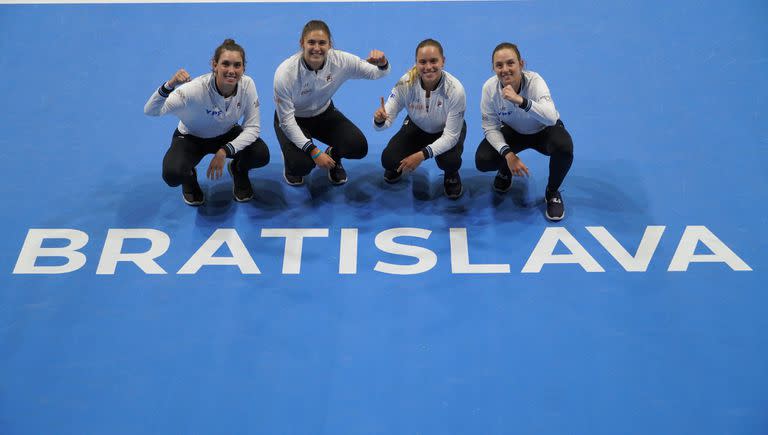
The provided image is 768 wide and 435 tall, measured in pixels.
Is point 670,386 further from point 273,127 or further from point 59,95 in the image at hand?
point 59,95

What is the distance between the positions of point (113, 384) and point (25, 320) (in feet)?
2.33

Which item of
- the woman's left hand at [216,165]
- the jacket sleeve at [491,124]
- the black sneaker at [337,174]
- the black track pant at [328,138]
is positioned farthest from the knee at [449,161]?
the woman's left hand at [216,165]

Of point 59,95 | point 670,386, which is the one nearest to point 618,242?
point 670,386

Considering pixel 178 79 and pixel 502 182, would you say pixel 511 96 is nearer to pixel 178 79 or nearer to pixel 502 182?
pixel 502 182

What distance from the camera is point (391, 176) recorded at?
17.3 feet

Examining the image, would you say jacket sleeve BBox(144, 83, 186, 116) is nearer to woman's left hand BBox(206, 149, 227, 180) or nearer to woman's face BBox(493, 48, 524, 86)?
woman's left hand BBox(206, 149, 227, 180)

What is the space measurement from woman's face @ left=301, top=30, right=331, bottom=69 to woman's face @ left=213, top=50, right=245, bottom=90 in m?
0.39

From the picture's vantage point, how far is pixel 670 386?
4.00 m

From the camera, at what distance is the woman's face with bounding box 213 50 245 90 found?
462 cm

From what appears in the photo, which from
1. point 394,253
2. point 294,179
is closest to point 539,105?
point 394,253

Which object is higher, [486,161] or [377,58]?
[377,58]

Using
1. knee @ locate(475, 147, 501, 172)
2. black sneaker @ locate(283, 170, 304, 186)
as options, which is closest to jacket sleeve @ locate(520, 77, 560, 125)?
knee @ locate(475, 147, 501, 172)

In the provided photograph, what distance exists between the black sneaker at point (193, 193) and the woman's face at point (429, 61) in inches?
60.7

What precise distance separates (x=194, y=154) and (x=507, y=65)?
6.37 ft
